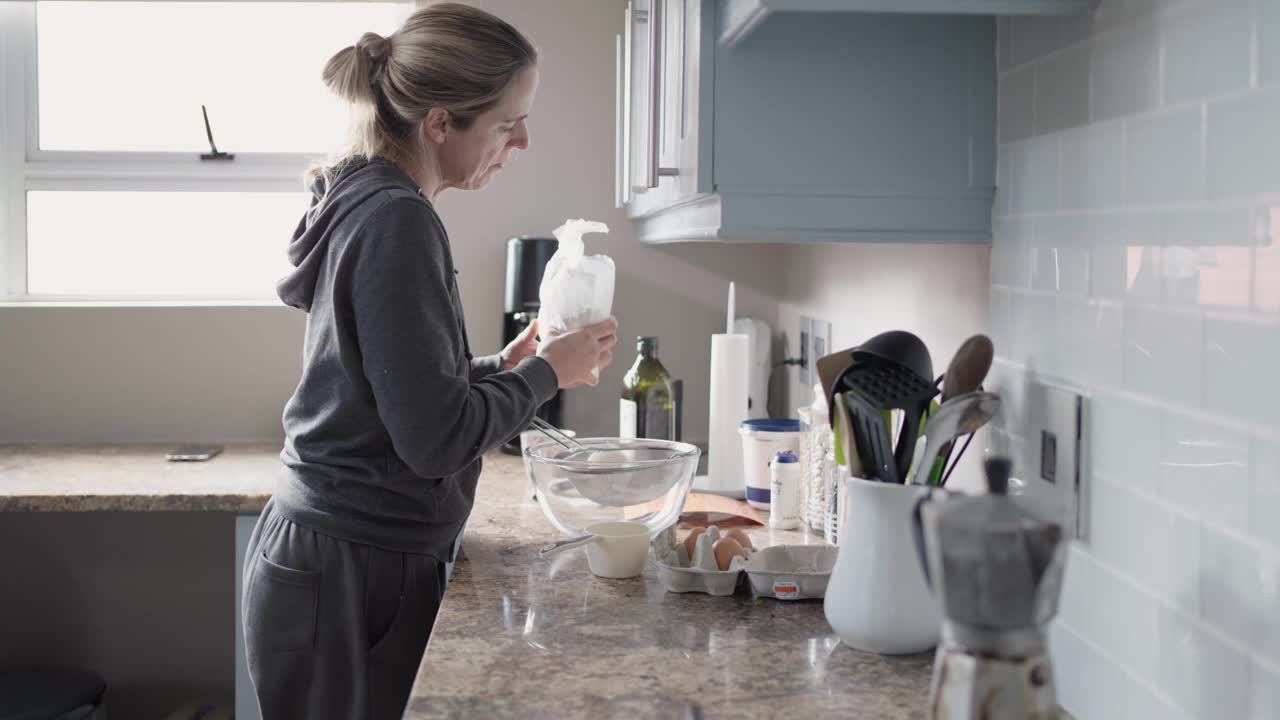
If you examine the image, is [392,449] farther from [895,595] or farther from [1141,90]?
[1141,90]

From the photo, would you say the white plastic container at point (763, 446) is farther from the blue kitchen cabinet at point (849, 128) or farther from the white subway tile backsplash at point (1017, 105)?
the white subway tile backsplash at point (1017, 105)

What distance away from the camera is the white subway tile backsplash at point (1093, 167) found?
1024 mm

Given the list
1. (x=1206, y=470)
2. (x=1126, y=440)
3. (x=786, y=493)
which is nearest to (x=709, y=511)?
(x=786, y=493)

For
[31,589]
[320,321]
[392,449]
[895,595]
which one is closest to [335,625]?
[392,449]

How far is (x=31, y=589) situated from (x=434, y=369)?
6.44 feet

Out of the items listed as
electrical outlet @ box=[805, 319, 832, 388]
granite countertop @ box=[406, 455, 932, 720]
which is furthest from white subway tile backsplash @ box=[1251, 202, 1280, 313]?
electrical outlet @ box=[805, 319, 832, 388]

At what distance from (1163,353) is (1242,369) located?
0.38 feet

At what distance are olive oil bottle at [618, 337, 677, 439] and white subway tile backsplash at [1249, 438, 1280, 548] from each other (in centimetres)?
146

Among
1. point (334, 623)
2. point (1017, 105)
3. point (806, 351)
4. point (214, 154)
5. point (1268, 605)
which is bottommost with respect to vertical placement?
point (334, 623)

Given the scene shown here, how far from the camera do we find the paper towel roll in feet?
7.00

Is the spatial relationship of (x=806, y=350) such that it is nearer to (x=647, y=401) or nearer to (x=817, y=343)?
(x=817, y=343)

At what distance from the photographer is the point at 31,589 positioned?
2.77 m

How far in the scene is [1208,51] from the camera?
0.87 m

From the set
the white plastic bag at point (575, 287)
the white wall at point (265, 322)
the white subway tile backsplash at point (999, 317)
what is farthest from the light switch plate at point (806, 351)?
the white subway tile backsplash at point (999, 317)
